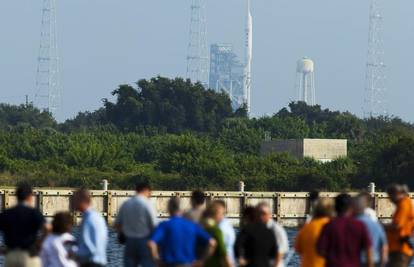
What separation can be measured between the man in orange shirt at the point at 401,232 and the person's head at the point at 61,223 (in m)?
6.16

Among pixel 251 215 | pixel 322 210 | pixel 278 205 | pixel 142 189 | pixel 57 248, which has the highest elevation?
pixel 142 189

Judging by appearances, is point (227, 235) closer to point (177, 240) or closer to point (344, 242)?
point (177, 240)

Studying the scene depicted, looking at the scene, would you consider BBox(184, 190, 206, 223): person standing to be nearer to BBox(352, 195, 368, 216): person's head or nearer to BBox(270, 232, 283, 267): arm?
BBox(270, 232, 283, 267): arm

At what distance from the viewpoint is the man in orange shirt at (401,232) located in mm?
27641

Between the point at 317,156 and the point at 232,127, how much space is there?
118ft

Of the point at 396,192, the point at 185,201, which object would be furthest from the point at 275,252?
the point at 185,201

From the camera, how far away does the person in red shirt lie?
2295 centimetres

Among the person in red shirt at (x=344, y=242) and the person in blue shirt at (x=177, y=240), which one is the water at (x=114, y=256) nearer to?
the person in blue shirt at (x=177, y=240)

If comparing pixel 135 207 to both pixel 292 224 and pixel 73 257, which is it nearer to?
pixel 73 257

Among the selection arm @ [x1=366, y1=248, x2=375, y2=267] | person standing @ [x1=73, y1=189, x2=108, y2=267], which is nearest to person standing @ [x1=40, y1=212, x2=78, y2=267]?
person standing @ [x1=73, y1=189, x2=108, y2=267]

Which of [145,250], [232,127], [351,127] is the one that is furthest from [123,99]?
[145,250]

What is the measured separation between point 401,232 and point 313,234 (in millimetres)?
3685

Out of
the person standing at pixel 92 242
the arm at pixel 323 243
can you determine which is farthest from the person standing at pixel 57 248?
the arm at pixel 323 243

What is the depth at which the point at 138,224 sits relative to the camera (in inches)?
1053
